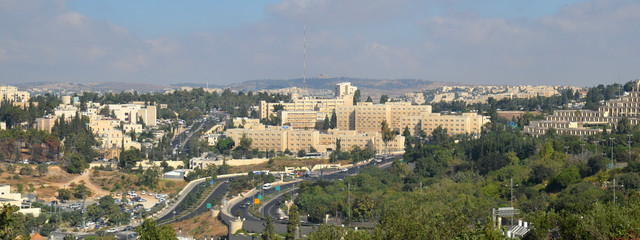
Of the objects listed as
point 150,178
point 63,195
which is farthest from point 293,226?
point 150,178

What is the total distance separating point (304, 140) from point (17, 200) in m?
26.9

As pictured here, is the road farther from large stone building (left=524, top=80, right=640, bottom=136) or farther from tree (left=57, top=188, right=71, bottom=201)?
large stone building (left=524, top=80, right=640, bottom=136)

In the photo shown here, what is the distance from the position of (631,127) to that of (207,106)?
160 ft

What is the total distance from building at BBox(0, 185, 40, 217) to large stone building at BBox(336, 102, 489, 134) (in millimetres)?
34985

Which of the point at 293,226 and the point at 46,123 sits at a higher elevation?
the point at 46,123

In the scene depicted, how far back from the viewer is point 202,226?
40438 millimetres

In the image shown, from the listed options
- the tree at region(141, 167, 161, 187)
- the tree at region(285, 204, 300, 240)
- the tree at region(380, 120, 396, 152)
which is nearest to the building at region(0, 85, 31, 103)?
the tree at region(141, 167, 161, 187)

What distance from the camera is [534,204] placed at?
34594 mm

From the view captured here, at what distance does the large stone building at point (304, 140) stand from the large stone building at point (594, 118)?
11.0 m

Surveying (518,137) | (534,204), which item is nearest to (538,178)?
(534,204)

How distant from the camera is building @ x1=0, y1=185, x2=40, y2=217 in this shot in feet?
143

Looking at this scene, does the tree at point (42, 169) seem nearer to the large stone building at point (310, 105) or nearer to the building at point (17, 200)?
the building at point (17, 200)

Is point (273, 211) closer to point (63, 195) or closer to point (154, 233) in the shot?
point (63, 195)

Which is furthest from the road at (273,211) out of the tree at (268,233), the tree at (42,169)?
the tree at (42,169)
